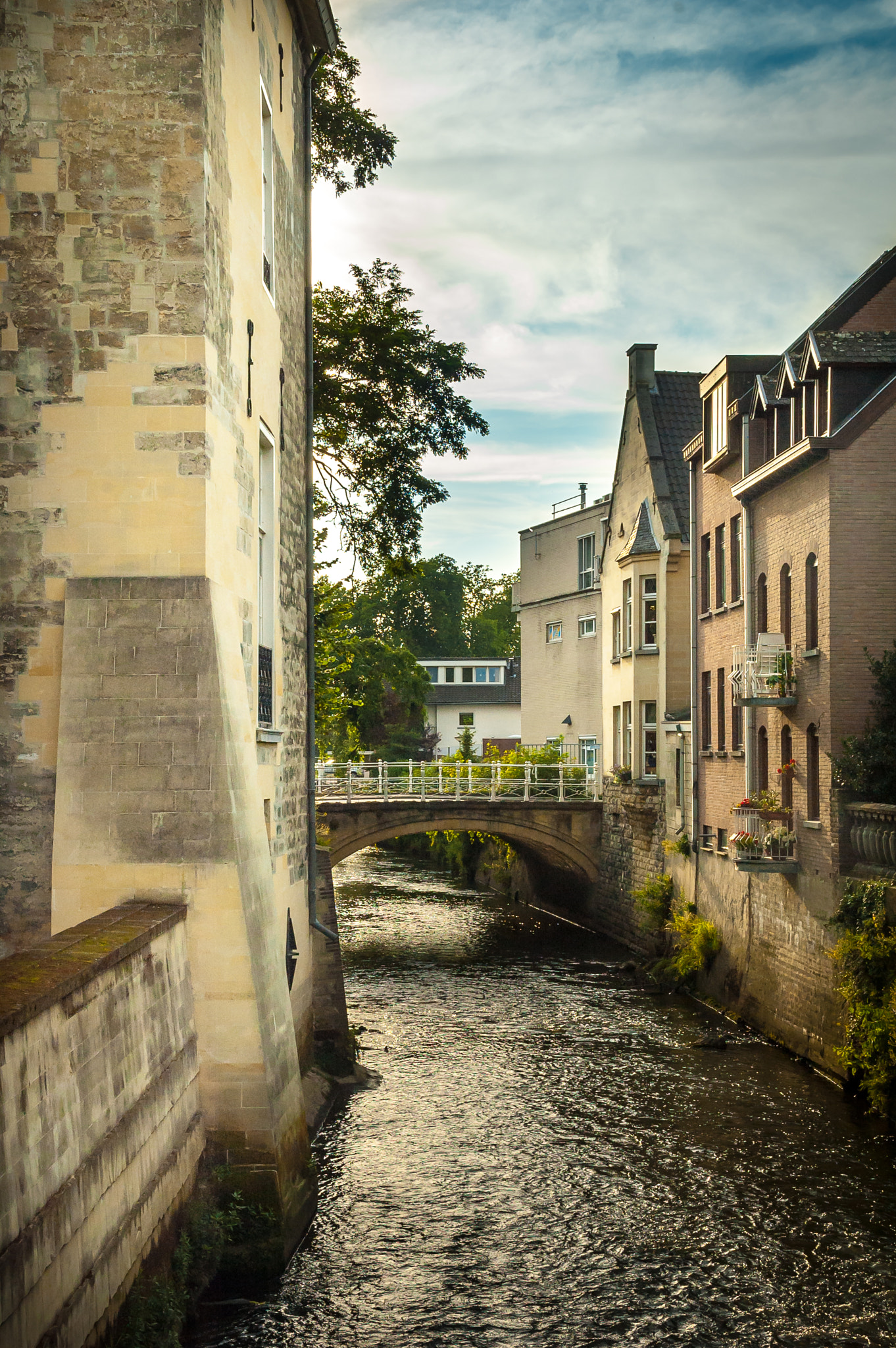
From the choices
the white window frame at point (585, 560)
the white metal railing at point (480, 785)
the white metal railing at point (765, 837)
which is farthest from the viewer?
the white window frame at point (585, 560)

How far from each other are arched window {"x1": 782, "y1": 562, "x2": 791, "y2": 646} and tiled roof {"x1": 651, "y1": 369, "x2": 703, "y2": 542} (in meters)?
9.17

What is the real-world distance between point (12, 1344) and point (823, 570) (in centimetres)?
1620

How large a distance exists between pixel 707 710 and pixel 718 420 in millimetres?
5959

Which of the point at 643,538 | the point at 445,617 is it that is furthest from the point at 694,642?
the point at 445,617

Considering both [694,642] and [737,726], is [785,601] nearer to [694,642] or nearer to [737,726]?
[737,726]

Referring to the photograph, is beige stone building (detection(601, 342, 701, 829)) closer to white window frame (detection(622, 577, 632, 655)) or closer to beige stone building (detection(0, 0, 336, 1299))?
white window frame (detection(622, 577, 632, 655))

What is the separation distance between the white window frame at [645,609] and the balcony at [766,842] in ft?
33.8

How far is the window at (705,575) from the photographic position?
1048 inches

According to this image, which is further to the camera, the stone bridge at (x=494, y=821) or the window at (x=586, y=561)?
the window at (x=586, y=561)

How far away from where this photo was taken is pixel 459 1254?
1120 cm

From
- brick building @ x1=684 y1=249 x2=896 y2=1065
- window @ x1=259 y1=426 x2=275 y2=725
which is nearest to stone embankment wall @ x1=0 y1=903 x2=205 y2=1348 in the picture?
window @ x1=259 y1=426 x2=275 y2=725

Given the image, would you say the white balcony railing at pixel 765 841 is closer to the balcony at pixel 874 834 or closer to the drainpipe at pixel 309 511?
the balcony at pixel 874 834

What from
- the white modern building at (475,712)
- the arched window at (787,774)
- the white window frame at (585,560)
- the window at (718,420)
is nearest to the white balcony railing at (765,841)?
the arched window at (787,774)

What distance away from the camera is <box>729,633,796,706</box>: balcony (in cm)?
2027
